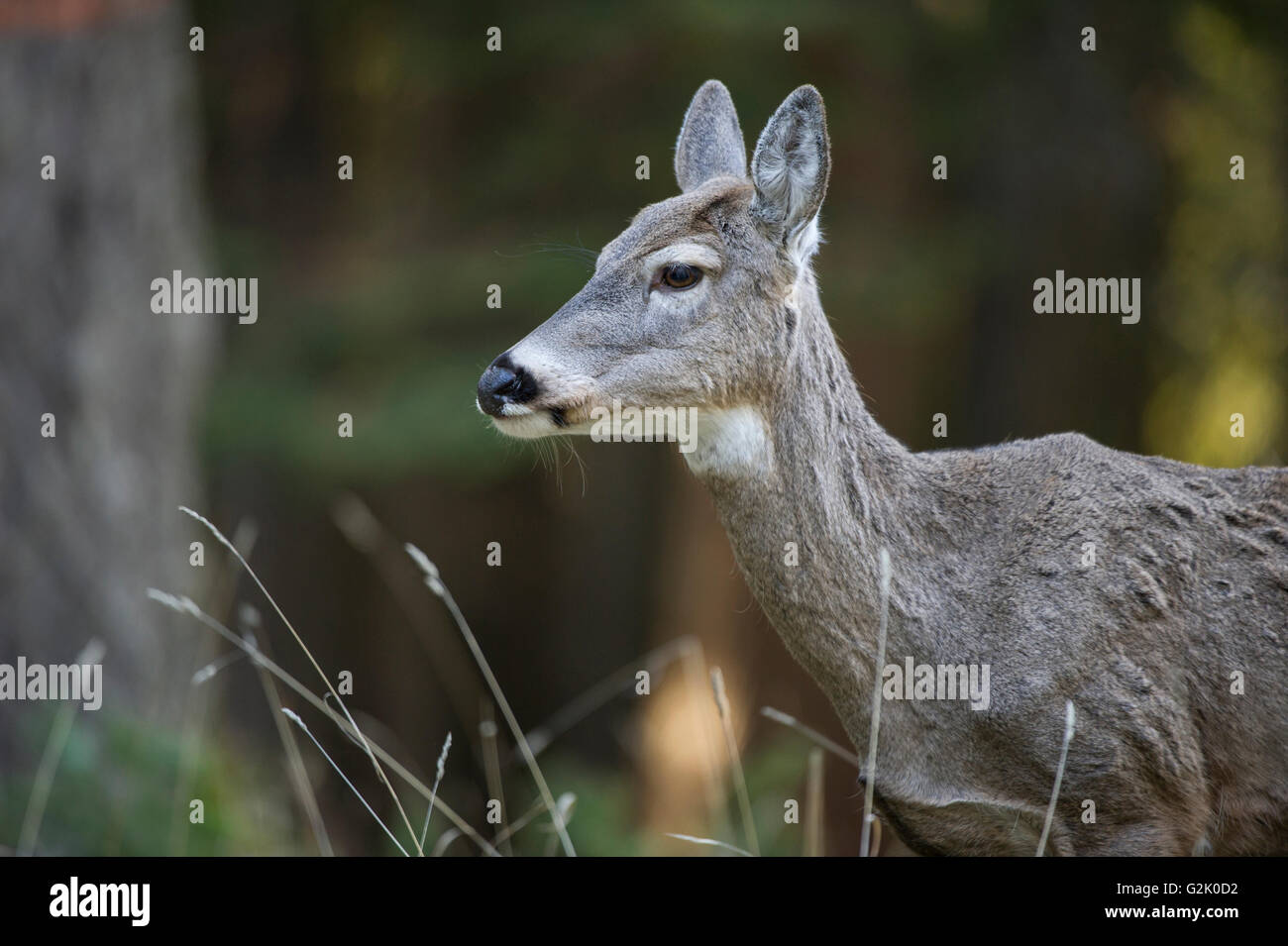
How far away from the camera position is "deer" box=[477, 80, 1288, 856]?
14.7 feet

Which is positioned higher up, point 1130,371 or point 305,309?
point 305,309

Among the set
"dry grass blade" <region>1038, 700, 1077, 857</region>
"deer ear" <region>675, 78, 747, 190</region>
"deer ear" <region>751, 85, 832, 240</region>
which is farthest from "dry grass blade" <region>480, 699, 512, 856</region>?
"deer ear" <region>675, 78, 747, 190</region>

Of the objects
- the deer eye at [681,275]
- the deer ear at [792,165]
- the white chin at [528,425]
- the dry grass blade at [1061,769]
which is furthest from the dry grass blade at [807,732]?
the deer ear at [792,165]

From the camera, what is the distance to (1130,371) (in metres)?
11.1

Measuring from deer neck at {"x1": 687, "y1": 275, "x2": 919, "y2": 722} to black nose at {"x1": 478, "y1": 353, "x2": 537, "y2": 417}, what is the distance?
0.62 meters

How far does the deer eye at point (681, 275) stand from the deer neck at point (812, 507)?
352mm

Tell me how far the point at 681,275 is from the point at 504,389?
30.6 inches

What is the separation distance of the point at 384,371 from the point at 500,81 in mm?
2958

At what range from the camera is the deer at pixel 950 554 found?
4480 millimetres

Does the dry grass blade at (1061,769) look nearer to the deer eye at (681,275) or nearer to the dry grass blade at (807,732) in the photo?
the dry grass blade at (807,732)

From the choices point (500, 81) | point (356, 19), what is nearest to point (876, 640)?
point (500, 81)

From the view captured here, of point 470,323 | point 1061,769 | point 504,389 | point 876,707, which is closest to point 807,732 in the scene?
point 876,707

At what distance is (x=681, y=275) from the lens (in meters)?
4.96
